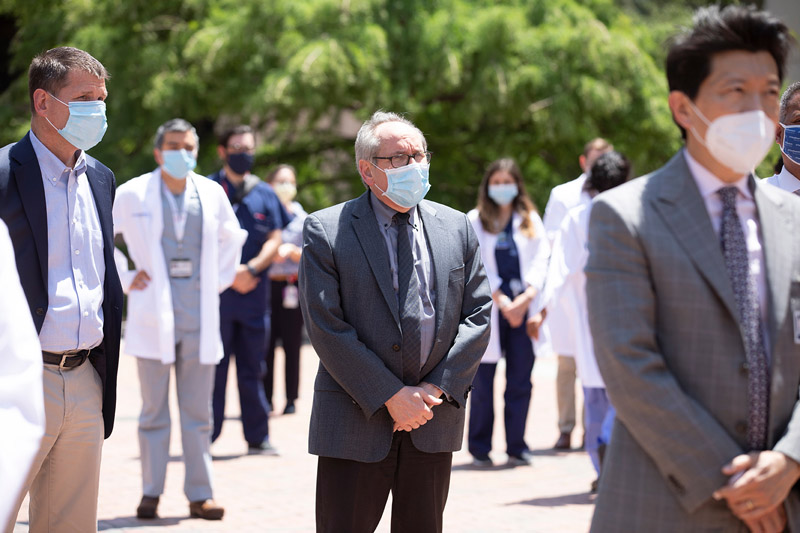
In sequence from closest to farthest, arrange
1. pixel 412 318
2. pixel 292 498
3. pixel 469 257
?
1. pixel 412 318
2. pixel 469 257
3. pixel 292 498

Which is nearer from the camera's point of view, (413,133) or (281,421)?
(413,133)

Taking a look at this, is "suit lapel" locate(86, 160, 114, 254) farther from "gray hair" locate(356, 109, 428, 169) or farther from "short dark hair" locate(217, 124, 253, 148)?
"short dark hair" locate(217, 124, 253, 148)

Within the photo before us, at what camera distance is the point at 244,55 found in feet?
55.5

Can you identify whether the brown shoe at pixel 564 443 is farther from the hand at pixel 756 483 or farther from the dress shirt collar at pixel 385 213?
the hand at pixel 756 483

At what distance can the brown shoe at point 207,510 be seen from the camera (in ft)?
23.2

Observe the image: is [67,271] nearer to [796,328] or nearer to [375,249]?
[375,249]

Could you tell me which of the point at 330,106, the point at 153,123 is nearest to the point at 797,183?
the point at 330,106

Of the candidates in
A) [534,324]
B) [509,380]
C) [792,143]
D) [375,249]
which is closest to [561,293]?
[534,324]

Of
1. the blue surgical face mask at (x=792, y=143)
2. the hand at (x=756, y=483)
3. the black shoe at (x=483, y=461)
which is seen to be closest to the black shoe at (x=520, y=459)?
the black shoe at (x=483, y=461)

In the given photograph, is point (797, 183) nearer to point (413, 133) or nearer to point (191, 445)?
point (413, 133)

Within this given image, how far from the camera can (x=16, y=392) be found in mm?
2654

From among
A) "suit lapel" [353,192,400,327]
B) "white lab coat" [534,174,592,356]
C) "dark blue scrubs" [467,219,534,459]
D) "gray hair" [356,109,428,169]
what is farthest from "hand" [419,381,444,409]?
"dark blue scrubs" [467,219,534,459]

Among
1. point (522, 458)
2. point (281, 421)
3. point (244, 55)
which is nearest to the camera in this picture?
point (522, 458)

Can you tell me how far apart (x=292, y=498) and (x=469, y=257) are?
3486mm
